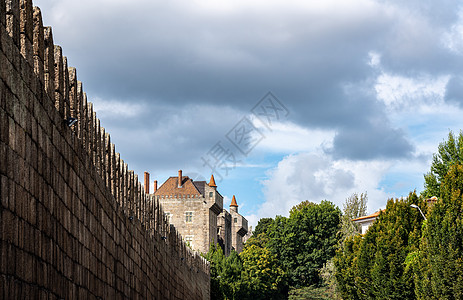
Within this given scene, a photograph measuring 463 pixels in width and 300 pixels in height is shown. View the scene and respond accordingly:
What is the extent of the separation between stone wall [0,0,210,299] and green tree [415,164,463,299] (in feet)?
49.5

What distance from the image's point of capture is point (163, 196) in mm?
81812

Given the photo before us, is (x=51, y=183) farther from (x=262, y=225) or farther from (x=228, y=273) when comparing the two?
(x=262, y=225)

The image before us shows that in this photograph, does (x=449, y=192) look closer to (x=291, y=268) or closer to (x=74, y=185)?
(x=74, y=185)

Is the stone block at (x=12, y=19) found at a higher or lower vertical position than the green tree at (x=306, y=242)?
lower

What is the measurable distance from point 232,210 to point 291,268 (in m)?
29.5

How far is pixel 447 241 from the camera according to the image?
87.8ft

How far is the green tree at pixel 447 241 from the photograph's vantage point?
26.4 m

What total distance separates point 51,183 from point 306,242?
228ft

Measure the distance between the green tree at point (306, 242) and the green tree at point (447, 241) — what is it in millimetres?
47051

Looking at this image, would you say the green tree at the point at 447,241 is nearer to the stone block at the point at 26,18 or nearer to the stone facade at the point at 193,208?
the stone block at the point at 26,18

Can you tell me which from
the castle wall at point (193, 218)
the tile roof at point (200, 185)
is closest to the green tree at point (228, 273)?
the castle wall at point (193, 218)

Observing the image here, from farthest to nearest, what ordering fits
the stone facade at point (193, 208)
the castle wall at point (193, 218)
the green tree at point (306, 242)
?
the stone facade at point (193, 208) < the castle wall at point (193, 218) < the green tree at point (306, 242)

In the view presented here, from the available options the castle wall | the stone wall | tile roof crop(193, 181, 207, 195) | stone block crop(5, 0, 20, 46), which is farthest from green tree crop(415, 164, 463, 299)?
tile roof crop(193, 181, 207, 195)

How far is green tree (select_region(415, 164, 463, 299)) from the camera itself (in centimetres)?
2639
